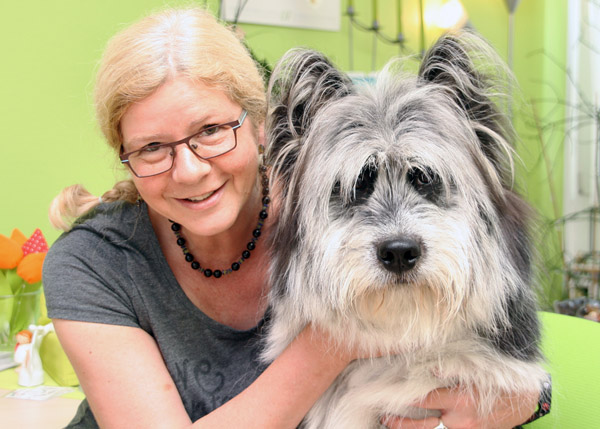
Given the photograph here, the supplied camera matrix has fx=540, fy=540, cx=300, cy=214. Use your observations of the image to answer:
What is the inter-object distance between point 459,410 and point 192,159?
3.00ft

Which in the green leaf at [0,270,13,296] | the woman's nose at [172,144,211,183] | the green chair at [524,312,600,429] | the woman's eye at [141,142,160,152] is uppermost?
the woman's eye at [141,142,160,152]

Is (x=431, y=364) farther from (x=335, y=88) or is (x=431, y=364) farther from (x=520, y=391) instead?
(x=335, y=88)

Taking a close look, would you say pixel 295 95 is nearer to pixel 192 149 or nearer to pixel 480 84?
pixel 192 149

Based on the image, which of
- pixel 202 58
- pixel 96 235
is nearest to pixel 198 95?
pixel 202 58

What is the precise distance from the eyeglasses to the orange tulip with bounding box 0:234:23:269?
1.15 meters

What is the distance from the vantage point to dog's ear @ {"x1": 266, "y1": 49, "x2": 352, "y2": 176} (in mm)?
1325

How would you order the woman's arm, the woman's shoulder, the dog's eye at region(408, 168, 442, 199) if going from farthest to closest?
the woman's shoulder → the woman's arm → the dog's eye at region(408, 168, 442, 199)

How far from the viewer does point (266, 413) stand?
1.35 meters

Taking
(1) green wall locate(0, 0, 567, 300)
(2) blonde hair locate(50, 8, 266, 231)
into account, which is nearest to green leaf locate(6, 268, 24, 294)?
(1) green wall locate(0, 0, 567, 300)

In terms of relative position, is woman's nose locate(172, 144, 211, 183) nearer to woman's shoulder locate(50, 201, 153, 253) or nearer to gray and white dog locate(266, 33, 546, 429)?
gray and white dog locate(266, 33, 546, 429)

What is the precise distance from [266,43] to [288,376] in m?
2.60

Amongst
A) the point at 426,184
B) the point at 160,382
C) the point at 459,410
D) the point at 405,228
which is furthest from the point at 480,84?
the point at 160,382

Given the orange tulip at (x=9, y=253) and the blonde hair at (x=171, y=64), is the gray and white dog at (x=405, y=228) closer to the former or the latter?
the blonde hair at (x=171, y=64)

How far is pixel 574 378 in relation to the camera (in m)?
1.74
